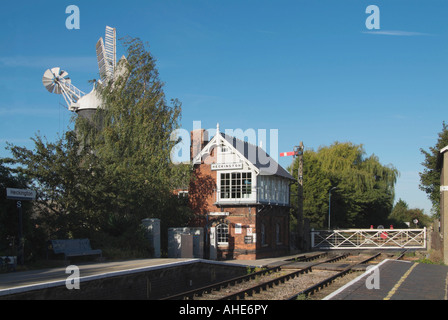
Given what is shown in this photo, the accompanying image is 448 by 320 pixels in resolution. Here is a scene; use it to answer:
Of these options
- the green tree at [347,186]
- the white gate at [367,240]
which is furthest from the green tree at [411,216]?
the white gate at [367,240]

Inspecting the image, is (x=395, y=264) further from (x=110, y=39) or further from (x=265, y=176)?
(x=110, y=39)

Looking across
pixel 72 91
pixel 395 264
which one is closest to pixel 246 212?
pixel 395 264

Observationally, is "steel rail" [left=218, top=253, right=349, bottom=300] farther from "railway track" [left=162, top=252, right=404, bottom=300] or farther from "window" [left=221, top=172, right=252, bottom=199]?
"window" [left=221, top=172, right=252, bottom=199]

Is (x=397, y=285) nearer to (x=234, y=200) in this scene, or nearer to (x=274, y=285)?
(x=274, y=285)

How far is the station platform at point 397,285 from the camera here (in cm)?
1216

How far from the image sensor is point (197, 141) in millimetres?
33156

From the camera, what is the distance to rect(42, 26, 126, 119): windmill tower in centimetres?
4022

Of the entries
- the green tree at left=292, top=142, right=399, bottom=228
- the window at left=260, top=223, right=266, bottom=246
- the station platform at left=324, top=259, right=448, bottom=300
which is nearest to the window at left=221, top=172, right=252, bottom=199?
the window at left=260, top=223, right=266, bottom=246

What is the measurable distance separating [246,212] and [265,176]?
115 inches

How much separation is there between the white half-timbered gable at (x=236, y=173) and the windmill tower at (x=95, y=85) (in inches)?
460

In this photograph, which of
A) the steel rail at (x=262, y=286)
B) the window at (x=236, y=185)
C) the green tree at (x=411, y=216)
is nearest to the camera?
the steel rail at (x=262, y=286)

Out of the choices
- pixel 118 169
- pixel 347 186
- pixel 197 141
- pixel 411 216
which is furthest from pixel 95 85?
pixel 411 216

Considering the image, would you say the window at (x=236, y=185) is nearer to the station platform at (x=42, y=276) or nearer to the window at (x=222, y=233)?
the window at (x=222, y=233)
